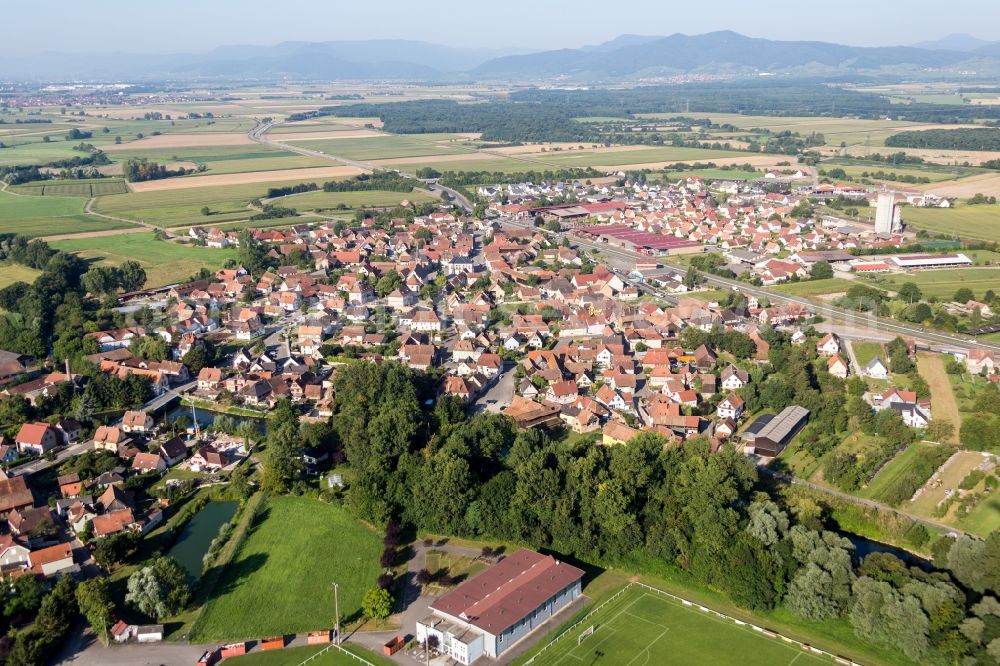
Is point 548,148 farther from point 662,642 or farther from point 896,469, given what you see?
point 662,642

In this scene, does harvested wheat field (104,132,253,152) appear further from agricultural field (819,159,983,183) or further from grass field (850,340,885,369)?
grass field (850,340,885,369)

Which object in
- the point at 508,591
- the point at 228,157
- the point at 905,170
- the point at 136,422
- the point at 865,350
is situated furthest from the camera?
the point at 228,157

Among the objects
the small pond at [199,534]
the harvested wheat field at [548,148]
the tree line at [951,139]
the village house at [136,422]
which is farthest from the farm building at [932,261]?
the harvested wheat field at [548,148]

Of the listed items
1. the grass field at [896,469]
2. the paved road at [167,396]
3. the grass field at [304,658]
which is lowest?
the grass field at [304,658]

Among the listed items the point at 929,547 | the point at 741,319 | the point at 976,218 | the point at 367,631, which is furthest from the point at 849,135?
the point at 367,631

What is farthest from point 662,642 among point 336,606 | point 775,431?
point 775,431

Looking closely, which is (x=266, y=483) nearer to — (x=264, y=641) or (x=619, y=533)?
(x=264, y=641)

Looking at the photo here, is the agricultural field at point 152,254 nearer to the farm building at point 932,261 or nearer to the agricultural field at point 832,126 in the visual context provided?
the farm building at point 932,261
